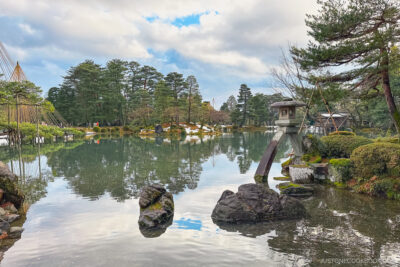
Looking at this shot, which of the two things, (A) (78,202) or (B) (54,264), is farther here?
(A) (78,202)

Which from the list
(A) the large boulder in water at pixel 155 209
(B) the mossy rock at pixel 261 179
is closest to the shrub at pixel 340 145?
(B) the mossy rock at pixel 261 179

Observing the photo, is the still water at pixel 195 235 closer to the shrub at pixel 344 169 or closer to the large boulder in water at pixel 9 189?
the large boulder in water at pixel 9 189

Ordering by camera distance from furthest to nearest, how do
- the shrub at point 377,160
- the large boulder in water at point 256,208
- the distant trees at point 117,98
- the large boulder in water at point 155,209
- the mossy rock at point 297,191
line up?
the distant trees at point 117,98 < the mossy rock at point 297,191 < the shrub at point 377,160 < the large boulder in water at point 256,208 < the large boulder in water at point 155,209

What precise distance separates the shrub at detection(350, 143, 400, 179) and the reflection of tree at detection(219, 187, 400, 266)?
0.91 m

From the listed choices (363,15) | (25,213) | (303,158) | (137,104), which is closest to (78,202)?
(25,213)

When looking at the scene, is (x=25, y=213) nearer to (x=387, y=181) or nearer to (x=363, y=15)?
(x=387, y=181)

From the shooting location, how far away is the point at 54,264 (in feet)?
12.3

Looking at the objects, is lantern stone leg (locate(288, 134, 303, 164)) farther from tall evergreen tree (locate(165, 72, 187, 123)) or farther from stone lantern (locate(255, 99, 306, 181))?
tall evergreen tree (locate(165, 72, 187, 123))

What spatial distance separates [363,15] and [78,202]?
34.2ft

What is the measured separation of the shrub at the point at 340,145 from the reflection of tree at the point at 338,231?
269 centimetres

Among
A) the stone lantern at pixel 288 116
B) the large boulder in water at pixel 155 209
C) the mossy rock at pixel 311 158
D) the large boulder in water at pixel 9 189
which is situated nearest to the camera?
the large boulder in water at pixel 155 209

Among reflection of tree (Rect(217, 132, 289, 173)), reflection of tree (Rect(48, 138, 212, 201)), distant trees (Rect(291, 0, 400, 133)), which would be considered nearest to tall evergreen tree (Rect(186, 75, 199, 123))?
reflection of tree (Rect(217, 132, 289, 173))

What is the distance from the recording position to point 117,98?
4700 centimetres

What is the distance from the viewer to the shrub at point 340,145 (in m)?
8.77
